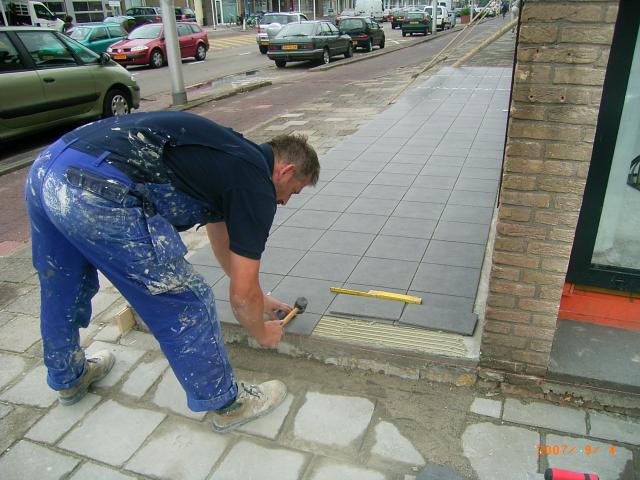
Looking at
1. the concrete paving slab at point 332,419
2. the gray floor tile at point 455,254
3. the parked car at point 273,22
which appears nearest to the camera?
the concrete paving slab at point 332,419

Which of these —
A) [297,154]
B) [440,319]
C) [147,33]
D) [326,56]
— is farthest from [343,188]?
[147,33]

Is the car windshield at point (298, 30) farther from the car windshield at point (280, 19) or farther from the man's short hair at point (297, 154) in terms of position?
the man's short hair at point (297, 154)

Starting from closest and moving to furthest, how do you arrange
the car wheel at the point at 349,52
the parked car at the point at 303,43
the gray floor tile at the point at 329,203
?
the gray floor tile at the point at 329,203 < the parked car at the point at 303,43 < the car wheel at the point at 349,52

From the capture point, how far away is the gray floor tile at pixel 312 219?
4629mm

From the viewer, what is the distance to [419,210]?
15.8ft

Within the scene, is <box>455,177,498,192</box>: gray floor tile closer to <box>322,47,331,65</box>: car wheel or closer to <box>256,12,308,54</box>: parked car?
<box>322,47,331,65</box>: car wheel

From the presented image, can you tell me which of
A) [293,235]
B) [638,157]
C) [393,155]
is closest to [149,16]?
[393,155]

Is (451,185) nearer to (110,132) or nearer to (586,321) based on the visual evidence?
(586,321)

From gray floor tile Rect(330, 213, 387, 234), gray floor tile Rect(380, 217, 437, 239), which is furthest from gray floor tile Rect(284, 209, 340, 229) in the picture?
gray floor tile Rect(380, 217, 437, 239)

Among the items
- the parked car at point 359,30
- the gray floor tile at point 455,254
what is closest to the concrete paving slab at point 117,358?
the gray floor tile at point 455,254

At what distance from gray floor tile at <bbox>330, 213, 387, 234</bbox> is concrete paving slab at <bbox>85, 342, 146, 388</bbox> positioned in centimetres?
195

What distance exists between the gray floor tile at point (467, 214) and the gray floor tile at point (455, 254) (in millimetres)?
511

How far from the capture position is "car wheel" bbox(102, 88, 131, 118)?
30.4ft

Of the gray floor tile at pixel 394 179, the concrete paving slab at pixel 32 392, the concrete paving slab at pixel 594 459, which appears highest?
the gray floor tile at pixel 394 179
